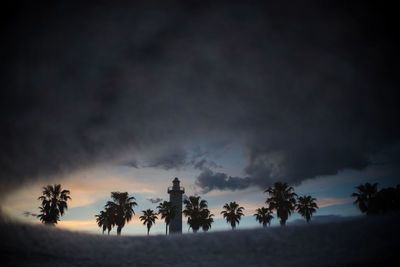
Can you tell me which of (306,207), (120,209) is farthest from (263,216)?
(120,209)

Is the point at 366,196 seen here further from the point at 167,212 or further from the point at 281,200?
the point at 167,212

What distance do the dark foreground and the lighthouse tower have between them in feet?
111

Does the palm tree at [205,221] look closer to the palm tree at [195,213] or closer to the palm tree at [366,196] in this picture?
the palm tree at [195,213]

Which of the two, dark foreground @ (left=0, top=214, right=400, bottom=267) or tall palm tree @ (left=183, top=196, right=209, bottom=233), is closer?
dark foreground @ (left=0, top=214, right=400, bottom=267)

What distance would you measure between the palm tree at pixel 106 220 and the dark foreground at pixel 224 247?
2628 cm

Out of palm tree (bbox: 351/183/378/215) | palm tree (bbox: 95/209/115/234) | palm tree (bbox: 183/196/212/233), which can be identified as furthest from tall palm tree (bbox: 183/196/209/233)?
palm tree (bbox: 351/183/378/215)

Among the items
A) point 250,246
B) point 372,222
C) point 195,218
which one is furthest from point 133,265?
point 195,218

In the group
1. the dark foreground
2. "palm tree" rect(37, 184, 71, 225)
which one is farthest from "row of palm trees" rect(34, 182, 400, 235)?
the dark foreground

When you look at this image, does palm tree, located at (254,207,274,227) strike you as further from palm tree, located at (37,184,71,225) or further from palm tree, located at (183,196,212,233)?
palm tree, located at (37,184,71,225)

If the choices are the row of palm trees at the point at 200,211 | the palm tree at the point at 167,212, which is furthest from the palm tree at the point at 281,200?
the palm tree at the point at 167,212

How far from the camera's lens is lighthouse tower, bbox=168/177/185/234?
5066 centimetres

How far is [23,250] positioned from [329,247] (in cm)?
2133

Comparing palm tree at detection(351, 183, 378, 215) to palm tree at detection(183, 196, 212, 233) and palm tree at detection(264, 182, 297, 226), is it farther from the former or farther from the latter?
palm tree at detection(183, 196, 212, 233)

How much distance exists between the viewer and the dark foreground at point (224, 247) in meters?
13.1
